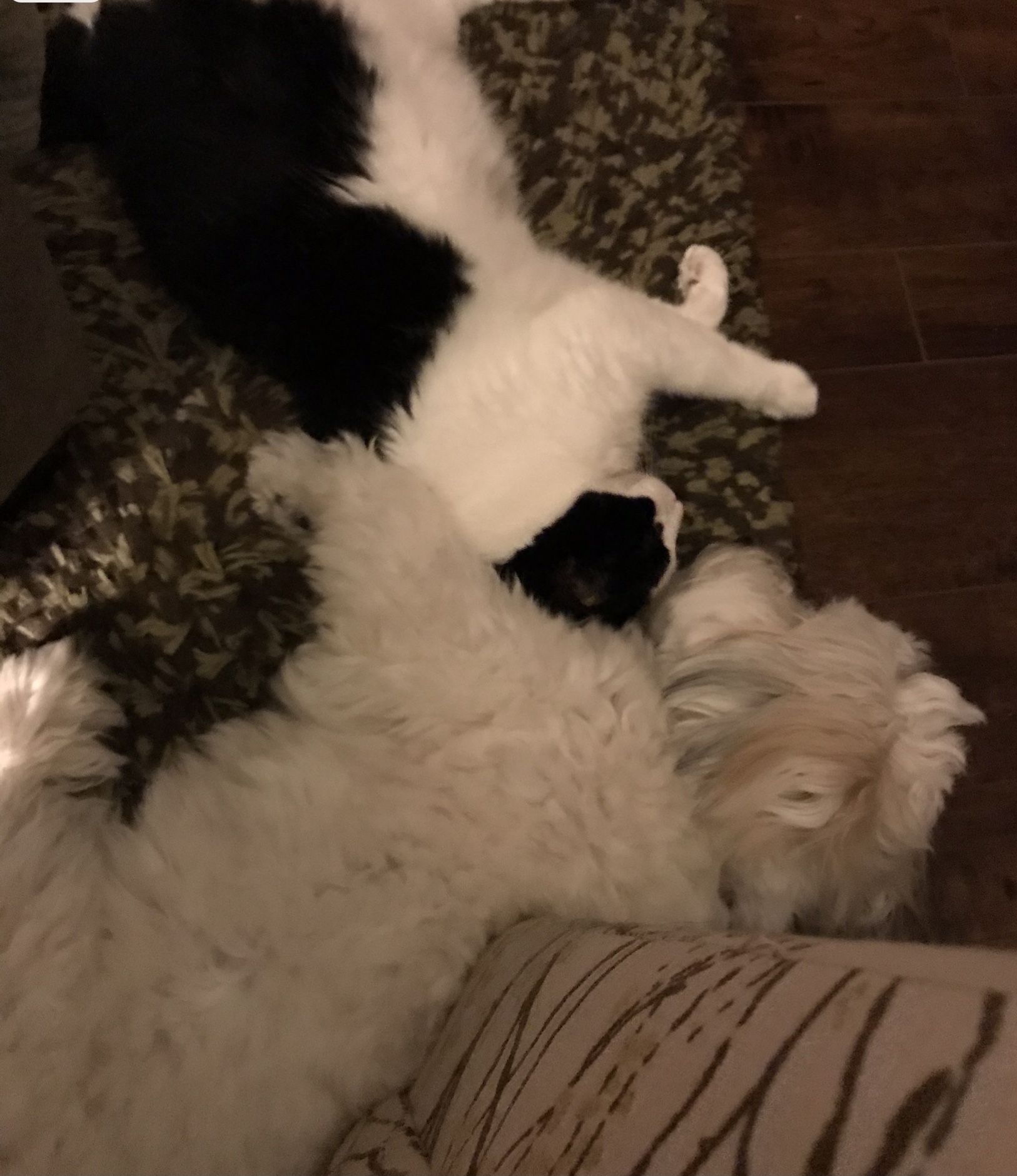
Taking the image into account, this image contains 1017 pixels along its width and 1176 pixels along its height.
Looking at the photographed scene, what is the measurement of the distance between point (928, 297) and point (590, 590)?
1.07m

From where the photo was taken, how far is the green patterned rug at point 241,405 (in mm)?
1575

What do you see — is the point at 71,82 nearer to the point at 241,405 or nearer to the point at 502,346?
the point at 241,405

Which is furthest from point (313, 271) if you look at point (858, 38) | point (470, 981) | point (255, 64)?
point (858, 38)

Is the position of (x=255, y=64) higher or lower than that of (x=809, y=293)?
higher

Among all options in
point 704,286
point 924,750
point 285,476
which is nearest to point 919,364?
point 704,286

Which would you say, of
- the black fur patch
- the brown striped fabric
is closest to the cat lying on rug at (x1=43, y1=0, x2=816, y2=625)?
the black fur patch

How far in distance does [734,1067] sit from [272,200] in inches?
48.8

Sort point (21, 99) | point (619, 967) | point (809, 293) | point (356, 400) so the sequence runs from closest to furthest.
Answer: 1. point (619, 967)
2. point (21, 99)
3. point (356, 400)
4. point (809, 293)

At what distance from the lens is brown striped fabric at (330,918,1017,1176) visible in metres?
0.54

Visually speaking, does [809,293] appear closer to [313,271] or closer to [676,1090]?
[313,271]

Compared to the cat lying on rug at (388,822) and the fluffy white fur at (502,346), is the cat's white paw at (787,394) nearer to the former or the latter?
the fluffy white fur at (502,346)

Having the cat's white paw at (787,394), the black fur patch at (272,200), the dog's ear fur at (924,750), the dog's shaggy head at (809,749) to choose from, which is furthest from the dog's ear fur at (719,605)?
the black fur patch at (272,200)

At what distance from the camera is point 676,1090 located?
26.4 inches

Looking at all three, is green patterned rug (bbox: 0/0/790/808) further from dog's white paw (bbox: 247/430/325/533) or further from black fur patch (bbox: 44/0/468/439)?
black fur patch (bbox: 44/0/468/439)
